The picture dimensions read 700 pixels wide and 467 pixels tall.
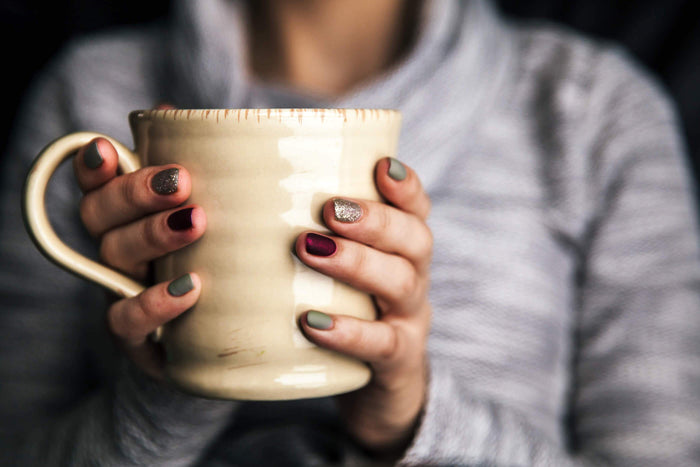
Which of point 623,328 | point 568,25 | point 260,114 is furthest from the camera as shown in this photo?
point 568,25

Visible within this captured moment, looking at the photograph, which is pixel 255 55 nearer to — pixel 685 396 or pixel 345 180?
pixel 345 180

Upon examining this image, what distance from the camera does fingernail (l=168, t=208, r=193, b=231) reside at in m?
0.34

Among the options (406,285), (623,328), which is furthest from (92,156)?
(623,328)

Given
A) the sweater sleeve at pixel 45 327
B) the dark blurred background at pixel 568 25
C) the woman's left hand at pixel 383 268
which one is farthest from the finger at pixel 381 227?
the dark blurred background at pixel 568 25

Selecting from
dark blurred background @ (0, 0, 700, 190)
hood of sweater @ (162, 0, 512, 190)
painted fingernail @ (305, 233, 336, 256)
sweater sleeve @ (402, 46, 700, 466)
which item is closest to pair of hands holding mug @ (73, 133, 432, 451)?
painted fingernail @ (305, 233, 336, 256)

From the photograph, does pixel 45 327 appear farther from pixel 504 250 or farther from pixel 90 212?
pixel 504 250

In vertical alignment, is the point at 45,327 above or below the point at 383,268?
below

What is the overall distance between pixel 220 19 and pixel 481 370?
54cm

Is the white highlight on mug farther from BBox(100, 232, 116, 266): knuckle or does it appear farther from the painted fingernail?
BBox(100, 232, 116, 266): knuckle

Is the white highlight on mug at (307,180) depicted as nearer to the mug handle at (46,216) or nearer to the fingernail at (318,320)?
the fingernail at (318,320)

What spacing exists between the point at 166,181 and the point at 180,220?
0.02 metres

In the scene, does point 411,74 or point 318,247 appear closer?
point 318,247

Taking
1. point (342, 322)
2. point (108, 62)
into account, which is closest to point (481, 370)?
point (342, 322)

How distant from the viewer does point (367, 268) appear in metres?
0.36
